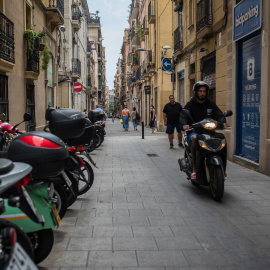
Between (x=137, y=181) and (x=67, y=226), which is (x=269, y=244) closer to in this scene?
(x=67, y=226)

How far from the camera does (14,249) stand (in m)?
1.80

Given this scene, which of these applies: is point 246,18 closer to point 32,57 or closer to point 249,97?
point 249,97

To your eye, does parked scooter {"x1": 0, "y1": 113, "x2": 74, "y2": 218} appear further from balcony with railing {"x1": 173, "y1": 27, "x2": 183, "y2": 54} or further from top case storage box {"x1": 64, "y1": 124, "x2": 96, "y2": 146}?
balcony with railing {"x1": 173, "y1": 27, "x2": 183, "y2": 54}

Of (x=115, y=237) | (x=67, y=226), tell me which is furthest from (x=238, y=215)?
(x=67, y=226)

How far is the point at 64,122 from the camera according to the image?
4988 mm

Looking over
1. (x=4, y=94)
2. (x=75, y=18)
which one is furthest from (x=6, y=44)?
(x=75, y=18)

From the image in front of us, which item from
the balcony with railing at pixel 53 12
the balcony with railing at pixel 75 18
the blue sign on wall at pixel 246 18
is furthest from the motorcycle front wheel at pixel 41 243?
the balcony with railing at pixel 75 18

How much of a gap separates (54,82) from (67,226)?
1693cm

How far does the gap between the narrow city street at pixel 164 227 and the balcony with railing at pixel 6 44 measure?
5.25 metres

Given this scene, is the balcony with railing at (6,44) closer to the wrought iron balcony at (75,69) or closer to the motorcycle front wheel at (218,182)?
the motorcycle front wheel at (218,182)

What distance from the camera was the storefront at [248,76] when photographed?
895 cm

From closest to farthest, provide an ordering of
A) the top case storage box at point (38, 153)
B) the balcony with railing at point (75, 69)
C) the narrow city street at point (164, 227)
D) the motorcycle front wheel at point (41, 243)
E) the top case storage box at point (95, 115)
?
1. the motorcycle front wheel at point (41, 243)
2. the top case storage box at point (38, 153)
3. the narrow city street at point (164, 227)
4. the top case storage box at point (95, 115)
5. the balcony with railing at point (75, 69)

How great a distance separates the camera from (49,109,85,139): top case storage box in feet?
16.4

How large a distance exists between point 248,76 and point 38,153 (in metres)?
7.39
